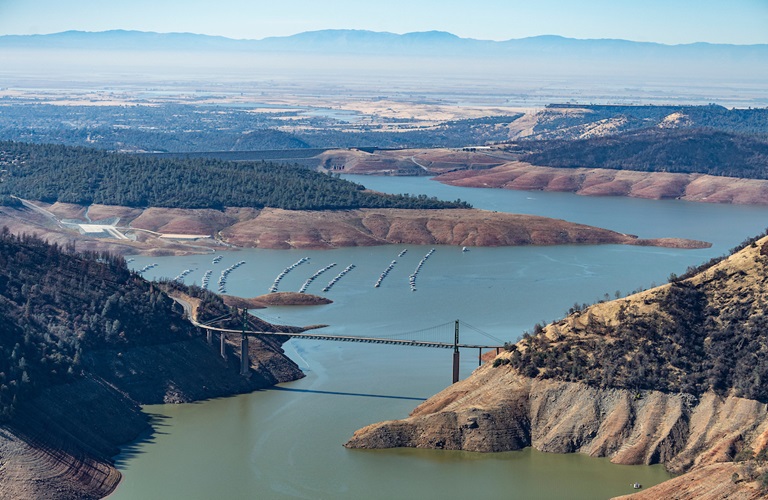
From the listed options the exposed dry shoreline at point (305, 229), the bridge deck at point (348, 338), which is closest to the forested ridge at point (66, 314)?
the bridge deck at point (348, 338)

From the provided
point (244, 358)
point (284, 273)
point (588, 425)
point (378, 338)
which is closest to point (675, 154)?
point (284, 273)

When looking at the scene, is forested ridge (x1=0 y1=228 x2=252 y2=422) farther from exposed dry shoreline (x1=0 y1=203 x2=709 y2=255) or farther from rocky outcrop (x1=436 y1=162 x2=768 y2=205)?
rocky outcrop (x1=436 y1=162 x2=768 y2=205)

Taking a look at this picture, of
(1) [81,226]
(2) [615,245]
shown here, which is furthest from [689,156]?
(1) [81,226]

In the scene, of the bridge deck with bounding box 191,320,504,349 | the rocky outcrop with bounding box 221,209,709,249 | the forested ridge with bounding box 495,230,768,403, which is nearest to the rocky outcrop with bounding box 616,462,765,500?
the forested ridge with bounding box 495,230,768,403

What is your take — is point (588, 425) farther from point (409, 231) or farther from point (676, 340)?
point (409, 231)

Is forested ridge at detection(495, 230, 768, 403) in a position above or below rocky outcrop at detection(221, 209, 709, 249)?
above

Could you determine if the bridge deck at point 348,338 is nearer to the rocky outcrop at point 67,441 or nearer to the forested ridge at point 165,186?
the rocky outcrop at point 67,441

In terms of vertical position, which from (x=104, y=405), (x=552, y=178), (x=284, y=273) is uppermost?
(x=104, y=405)
